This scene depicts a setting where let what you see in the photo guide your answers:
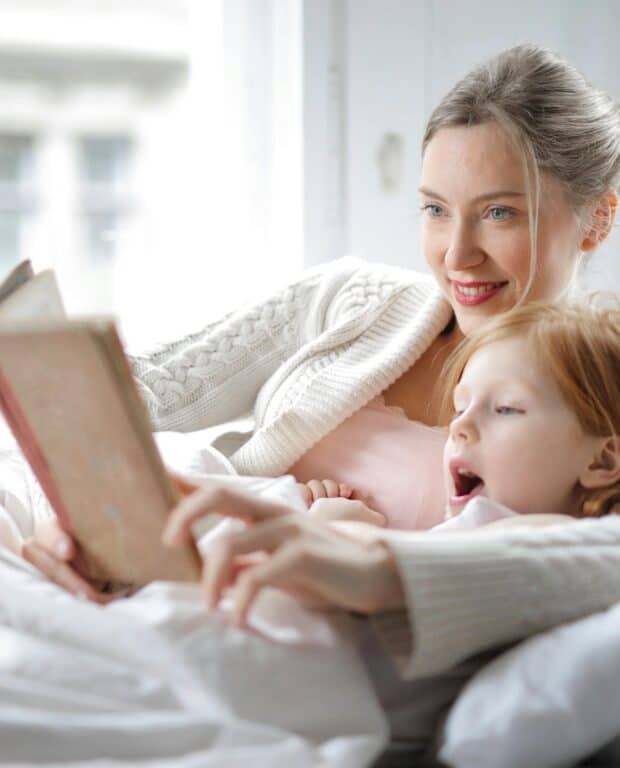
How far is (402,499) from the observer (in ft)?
5.13

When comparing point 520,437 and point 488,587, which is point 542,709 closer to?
point 488,587

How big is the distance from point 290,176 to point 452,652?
82.8 inches

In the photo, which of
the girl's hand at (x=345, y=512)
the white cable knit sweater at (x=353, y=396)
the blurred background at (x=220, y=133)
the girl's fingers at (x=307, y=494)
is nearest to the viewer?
the white cable knit sweater at (x=353, y=396)

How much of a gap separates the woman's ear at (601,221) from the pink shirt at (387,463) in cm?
40

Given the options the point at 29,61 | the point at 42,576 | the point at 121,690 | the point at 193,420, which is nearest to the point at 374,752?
the point at 121,690

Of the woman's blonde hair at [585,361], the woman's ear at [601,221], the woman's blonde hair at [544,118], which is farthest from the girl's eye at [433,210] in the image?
the woman's blonde hair at [585,361]

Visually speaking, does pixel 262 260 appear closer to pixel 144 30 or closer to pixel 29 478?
pixel 144 30

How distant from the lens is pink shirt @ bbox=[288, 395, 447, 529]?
1548 mm

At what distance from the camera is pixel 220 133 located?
2881mm

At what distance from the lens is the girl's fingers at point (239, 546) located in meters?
0.89

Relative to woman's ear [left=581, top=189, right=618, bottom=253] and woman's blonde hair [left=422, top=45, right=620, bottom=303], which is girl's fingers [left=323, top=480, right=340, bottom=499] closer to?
woman's blonde hair [left=422, top=45, right=620, bottom=303]

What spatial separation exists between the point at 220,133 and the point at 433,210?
52.5 inches

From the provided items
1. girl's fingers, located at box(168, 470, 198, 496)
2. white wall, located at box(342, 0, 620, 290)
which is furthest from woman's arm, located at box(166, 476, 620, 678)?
white wall, located at box(342, 0, 620, 290)

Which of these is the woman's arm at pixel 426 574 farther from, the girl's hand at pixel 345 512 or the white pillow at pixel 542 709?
the girl's hand at pixel 345 512
